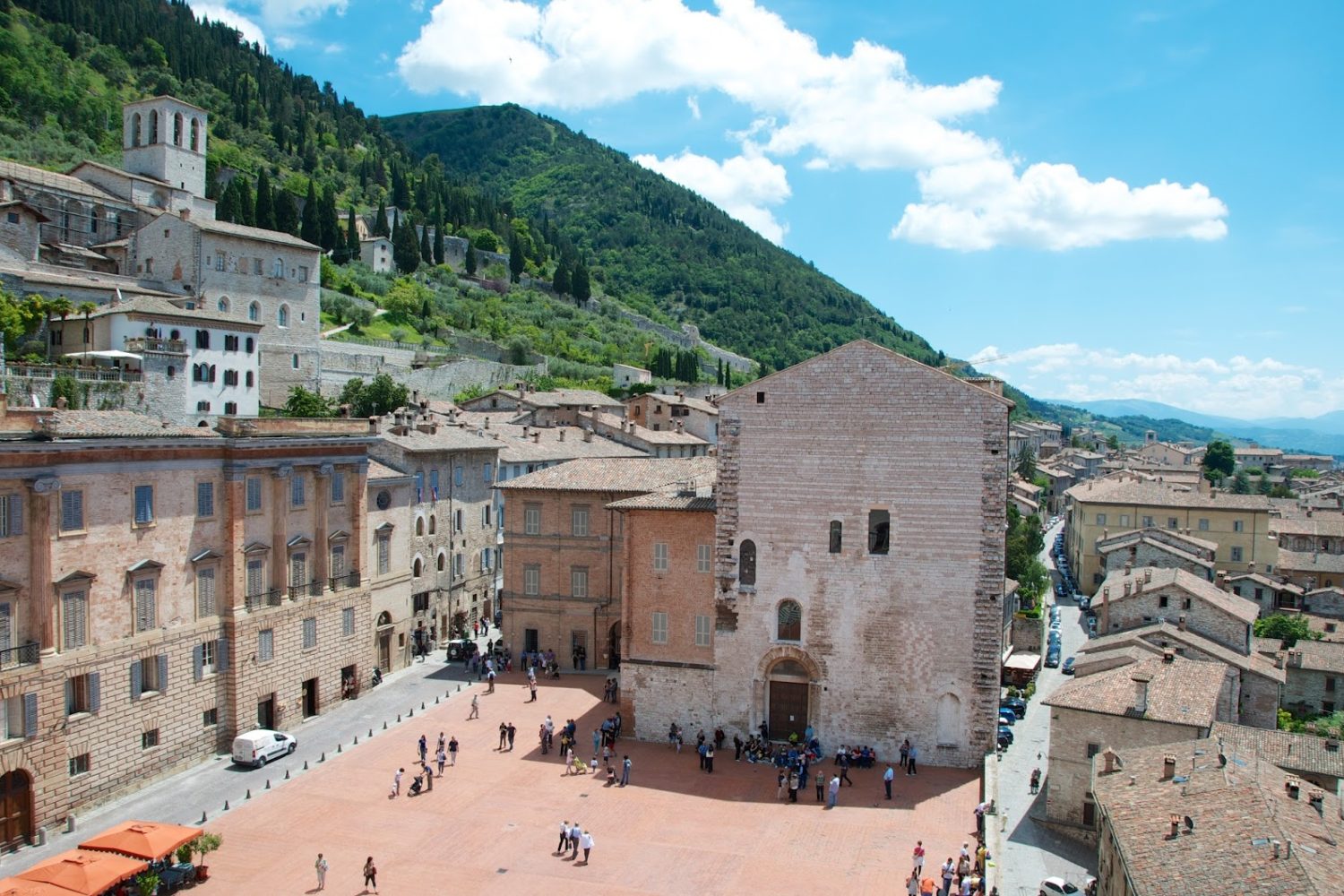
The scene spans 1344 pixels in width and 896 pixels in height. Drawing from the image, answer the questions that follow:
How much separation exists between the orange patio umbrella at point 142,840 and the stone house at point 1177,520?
6195 centimetres

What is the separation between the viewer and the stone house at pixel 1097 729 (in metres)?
31.9

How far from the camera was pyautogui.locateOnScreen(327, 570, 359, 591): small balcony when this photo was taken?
3991cm

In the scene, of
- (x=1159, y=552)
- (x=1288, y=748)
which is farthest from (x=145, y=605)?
(x=1159, y=552)

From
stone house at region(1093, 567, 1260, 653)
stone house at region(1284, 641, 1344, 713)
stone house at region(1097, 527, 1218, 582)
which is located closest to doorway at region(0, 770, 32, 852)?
stone house at region(1093, 567, 1260, 653)

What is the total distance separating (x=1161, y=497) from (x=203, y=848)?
73.7m

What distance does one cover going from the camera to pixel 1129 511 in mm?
78000

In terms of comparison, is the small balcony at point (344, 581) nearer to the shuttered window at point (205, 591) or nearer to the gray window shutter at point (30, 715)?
the shuttered window at point (205, 591)

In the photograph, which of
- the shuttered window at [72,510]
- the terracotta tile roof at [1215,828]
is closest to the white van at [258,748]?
the shuttered window at [72,510]

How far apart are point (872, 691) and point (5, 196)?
6673cm

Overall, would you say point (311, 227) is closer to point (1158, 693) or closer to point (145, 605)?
point (145, 605)

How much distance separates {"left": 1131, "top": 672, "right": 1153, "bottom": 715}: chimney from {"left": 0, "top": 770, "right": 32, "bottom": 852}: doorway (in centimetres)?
3245

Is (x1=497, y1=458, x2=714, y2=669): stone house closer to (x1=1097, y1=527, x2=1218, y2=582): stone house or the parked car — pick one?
the parked car

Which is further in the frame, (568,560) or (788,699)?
(568,560)

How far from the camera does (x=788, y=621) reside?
35.4 meters
